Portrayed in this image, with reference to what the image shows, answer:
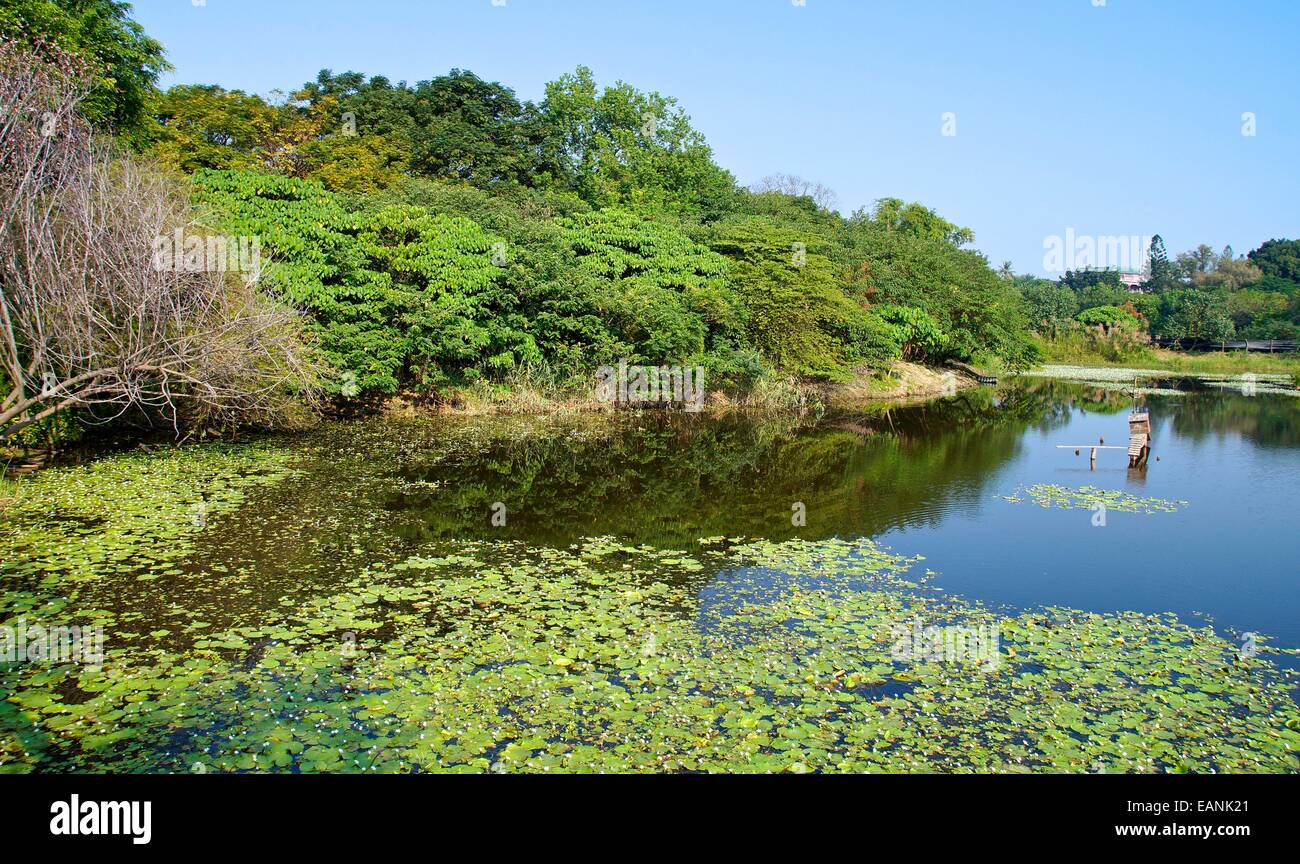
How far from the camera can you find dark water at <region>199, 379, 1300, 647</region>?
1111cm

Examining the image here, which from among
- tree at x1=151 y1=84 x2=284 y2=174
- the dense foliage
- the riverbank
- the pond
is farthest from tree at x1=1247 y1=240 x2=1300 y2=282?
tree at x1=151 y1=84 x2=284 y2=174

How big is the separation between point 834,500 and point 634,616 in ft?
24.9

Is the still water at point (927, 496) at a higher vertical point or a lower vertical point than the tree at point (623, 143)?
lower

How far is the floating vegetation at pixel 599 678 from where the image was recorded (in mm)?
6359

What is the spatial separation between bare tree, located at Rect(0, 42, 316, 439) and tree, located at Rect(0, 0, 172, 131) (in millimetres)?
4183

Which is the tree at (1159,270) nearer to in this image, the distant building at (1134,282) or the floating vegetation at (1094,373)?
the distant building at (1134,282)

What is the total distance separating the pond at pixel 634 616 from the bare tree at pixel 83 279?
71.5 inches

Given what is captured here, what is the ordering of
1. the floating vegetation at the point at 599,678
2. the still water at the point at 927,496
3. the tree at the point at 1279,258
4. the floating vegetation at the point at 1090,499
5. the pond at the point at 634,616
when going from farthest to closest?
the tree at the point at 1279,258 → the floating vegetation at the point at 1090,499 → the still water at the point at 927,496 → the pond at the point at 634,616 → the floating vegetation at the point at 599,678

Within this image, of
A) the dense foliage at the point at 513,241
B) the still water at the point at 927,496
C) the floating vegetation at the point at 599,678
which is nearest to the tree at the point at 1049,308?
the dense foliage at the point at 513,241

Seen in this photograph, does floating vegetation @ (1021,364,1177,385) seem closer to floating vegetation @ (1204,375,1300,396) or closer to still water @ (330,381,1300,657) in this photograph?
floating vegetation @ (1204,375,1300,396)

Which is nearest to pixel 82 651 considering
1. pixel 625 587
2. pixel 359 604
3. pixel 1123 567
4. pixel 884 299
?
pixel 359 604

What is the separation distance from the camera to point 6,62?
39.4ft

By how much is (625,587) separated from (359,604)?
306 centimetres
